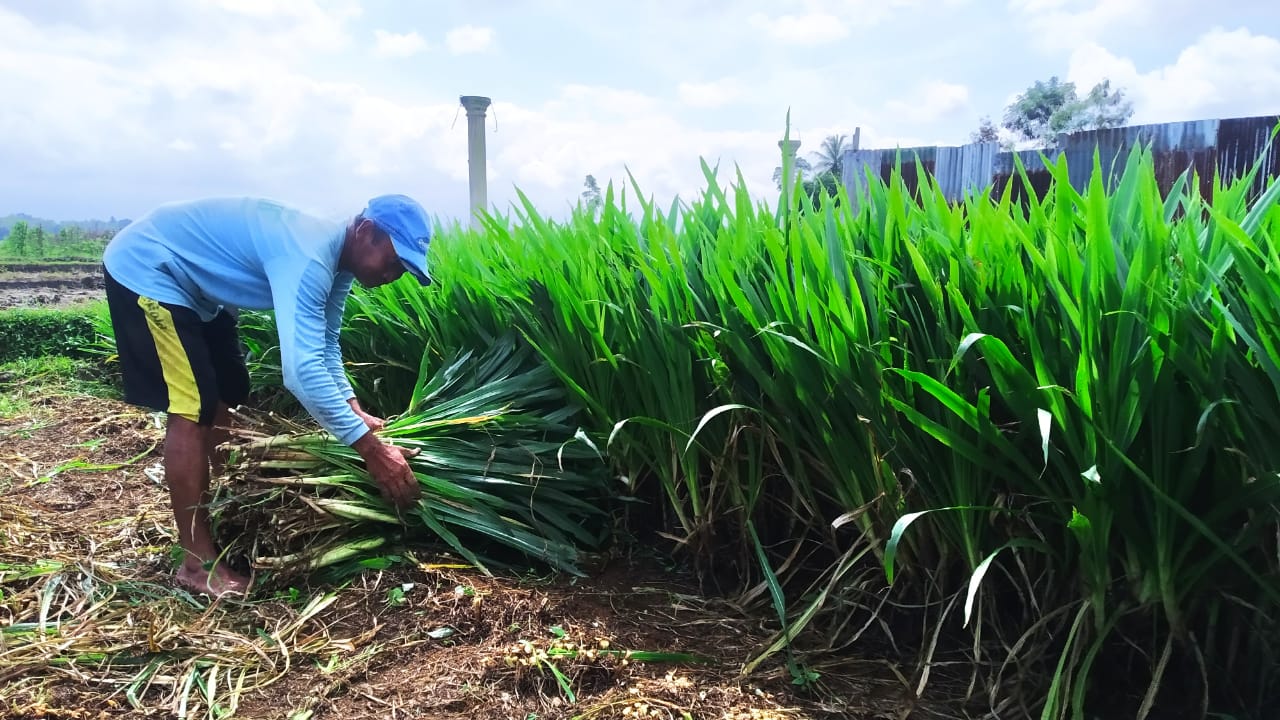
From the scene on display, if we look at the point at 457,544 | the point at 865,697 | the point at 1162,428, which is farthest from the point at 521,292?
the point at 1162,428

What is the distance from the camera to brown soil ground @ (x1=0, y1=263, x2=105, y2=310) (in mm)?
7557

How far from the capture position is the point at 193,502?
1.86 m

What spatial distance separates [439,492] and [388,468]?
150mm

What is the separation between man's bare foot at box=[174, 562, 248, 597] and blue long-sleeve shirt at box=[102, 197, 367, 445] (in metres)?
0.47

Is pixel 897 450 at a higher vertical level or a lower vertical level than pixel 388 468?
higher

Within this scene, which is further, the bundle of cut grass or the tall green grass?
the bundle of cut grass

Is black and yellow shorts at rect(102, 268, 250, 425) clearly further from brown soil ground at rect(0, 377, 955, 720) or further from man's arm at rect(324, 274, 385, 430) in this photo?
brown soil ground at rect(0, 377, 955, 720)

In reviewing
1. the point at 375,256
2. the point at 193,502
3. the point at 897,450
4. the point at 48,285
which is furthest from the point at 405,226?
the point at 48,285

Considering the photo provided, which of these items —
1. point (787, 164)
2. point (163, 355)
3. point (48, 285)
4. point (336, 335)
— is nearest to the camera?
point (787, 164)

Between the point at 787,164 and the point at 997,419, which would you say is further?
the point at 787,164

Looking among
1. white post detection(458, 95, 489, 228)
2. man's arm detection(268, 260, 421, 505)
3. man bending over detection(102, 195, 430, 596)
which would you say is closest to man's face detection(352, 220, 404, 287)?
man bending over detection(102, 195, 430, 596)

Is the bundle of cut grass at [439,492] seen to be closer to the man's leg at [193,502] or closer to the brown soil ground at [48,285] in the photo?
the man's leg at [193,502]

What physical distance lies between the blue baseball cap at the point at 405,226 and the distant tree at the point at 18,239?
17.3 m

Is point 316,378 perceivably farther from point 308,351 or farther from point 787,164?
point 787,164
